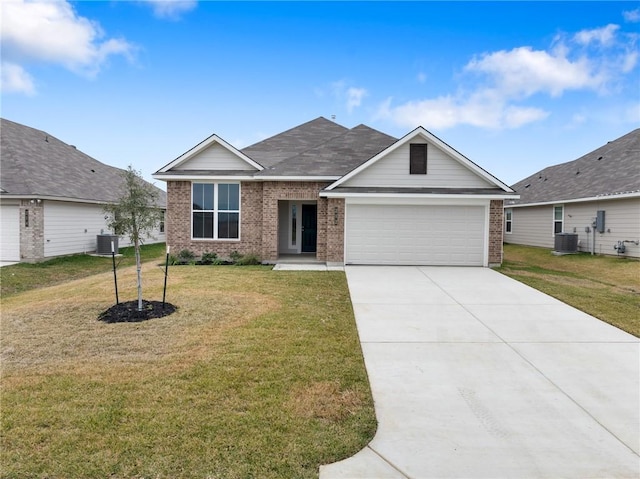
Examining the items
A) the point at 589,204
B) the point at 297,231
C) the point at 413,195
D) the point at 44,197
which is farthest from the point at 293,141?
the point at 589,204

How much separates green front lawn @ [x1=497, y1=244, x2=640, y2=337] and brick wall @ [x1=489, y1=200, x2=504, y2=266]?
49cm

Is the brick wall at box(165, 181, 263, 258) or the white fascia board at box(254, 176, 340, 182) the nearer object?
the white fascia board at box(254, 176, 340, 182)

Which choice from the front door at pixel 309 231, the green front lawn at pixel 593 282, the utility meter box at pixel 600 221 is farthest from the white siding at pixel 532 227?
the front door at pixel 309 231

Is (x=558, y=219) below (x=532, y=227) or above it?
above

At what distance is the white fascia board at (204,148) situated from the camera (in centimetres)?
1531

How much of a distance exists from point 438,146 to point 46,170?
56.3 ft

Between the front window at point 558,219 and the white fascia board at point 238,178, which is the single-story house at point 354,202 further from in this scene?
the front window at point 558,219

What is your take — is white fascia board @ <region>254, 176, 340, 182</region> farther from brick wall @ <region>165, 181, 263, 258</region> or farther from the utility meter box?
the utility meter box

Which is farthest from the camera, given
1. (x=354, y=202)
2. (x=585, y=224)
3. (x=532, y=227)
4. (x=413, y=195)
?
(x=532, y=227)

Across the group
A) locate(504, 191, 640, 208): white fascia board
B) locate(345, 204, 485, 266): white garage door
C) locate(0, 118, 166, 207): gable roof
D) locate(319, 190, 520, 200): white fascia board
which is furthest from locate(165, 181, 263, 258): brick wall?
locate(504, 191, 640, 208): white fascia board

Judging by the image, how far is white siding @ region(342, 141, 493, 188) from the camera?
14.5 metres

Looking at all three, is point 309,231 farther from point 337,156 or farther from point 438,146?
point 438,146

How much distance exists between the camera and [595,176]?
21156mm

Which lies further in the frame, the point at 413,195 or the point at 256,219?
the point at 256,219
